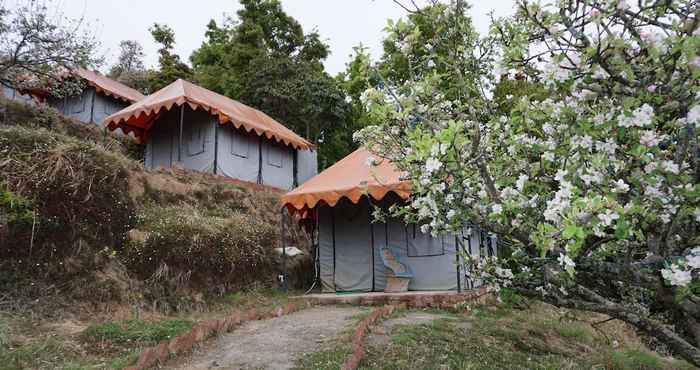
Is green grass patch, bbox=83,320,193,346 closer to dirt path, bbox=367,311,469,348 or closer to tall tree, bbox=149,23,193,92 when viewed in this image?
dirt path, bbox=367,311,469,348

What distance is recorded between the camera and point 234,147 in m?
14.5

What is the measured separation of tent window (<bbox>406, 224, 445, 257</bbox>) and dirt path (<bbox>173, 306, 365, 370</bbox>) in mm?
2771

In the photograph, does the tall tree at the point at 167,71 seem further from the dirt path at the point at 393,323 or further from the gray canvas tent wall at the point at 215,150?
the dirt path at the point at 393,323

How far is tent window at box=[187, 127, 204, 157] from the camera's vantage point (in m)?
14.0

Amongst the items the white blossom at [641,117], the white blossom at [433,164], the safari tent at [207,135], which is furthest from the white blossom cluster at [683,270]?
the safari tent at [207,135]

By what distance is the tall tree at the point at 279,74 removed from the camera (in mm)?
19125

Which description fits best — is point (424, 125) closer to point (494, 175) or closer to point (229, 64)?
point (494, 175)

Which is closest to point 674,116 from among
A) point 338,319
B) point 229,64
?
point 338,319

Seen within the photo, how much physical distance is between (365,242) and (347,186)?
Answer: 160cm

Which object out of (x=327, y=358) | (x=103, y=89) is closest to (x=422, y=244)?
(x=327, y=358)

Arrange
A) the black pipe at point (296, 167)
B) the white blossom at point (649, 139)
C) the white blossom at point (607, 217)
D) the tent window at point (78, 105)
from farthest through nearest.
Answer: the tent window at point (78, 105) < the black pipe at point (296, 167) < the white blossom at point (649, 139) < the white blossom at point (607, 217)

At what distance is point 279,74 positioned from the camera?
19391 millimetres

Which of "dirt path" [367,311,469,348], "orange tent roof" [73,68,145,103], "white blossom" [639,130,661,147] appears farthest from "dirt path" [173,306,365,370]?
"orange tent roof" [73,68,145,103]

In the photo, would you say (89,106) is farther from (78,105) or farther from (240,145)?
(240,145)
